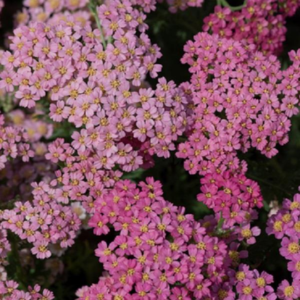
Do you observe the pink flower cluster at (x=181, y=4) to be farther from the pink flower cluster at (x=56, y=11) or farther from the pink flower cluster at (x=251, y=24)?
the pink flower cluster at (x=56, y=11)

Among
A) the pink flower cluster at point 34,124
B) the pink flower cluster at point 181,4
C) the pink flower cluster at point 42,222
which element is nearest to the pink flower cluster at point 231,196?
the pink flower cluster at point 42,222

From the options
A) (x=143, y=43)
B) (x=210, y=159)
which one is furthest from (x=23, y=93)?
(x=210, y=159)

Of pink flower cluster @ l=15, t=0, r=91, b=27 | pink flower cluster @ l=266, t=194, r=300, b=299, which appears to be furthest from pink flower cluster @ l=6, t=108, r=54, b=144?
pink flower cluster @ l=266, t=194, r=300, b=299

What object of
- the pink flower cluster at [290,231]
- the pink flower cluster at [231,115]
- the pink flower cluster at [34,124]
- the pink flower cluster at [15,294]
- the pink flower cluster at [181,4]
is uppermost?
the pink flower cluster at [181,4]

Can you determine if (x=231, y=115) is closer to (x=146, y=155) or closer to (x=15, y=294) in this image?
(x=146, y=155)

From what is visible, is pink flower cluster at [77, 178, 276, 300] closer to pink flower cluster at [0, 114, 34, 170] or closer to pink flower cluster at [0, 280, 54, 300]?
pink flower cluster at [0, 280, 54, 300]

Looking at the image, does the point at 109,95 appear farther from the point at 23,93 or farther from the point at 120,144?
the point at 23,93
